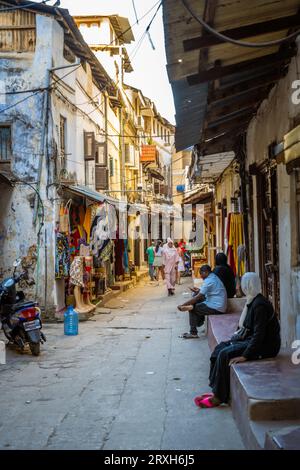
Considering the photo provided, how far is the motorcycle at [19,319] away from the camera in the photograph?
9.09m

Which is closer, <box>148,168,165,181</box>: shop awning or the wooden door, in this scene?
the wooden door

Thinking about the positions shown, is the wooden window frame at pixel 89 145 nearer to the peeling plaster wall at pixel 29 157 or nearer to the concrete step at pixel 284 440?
the peeling plaster wall at pixel 29 157

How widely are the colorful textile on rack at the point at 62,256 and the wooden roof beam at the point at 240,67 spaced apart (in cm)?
790

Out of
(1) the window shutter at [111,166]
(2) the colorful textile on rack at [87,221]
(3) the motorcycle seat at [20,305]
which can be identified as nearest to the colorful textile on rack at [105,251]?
(2) the colorful textile on rack at [87,221]

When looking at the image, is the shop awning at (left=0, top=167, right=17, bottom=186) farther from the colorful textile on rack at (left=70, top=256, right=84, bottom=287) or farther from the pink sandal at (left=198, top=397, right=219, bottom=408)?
the pink sandal at (left=198, top=397, right=219, bottom=408)

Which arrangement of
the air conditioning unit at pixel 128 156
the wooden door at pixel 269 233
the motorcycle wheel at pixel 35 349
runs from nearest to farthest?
1. the wooden door at pixel 269 233
2. the motorcycle wheel at pixel 35 349
3. the air conditioning unit at pixel 128 156

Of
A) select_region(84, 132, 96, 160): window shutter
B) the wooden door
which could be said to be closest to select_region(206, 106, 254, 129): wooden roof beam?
the wooden door

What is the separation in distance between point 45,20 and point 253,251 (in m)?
7.20

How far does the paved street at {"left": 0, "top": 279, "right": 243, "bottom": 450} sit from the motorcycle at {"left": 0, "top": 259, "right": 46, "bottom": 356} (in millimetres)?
274

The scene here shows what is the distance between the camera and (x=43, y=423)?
571 cm

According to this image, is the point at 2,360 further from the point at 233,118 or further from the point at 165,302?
the point at 165,302

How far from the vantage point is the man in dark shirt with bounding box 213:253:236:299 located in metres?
10.0

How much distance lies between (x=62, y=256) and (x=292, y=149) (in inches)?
343

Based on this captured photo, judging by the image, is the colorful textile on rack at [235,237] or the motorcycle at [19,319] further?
the colorful textile on rack at [235,237]
